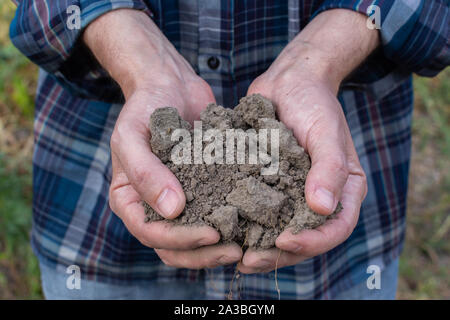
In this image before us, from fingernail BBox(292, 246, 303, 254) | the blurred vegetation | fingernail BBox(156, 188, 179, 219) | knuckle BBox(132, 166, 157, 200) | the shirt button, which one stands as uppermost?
the shirt button

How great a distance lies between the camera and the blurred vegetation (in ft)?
8.38

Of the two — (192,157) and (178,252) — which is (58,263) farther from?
(192,157)

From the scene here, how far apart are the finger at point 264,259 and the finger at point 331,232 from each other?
41mm

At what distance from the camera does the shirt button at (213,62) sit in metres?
1.52

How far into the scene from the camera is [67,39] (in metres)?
1.44

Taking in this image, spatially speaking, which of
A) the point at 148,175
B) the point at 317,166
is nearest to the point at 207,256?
the point at 148,175

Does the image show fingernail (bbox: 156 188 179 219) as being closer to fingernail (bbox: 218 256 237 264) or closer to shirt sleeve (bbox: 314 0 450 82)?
fingernail (bbox: 218 256 237 264)

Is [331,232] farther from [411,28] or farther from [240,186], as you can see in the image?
[411,28]

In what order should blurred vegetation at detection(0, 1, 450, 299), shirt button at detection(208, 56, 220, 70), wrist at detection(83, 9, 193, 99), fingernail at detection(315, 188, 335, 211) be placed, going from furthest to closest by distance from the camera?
blurred vegetation at detection(0, 1, 450, 299) → shirt button at detection(208, 56, 220, 70) → wrist at detection(83, 9, 193, 99) → fingernail at detection(315, 188, 335, 211)

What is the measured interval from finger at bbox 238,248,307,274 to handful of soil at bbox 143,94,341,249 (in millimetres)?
22

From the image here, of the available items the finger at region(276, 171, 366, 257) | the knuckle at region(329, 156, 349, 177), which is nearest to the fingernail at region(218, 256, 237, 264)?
the finger at region(276, 171, 366, 257)

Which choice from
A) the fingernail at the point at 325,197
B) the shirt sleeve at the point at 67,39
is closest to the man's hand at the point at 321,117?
the fingernail at the point at 325,197

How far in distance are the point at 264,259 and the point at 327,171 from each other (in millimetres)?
295

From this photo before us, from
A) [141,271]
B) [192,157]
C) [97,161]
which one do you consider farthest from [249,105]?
[141,271]
